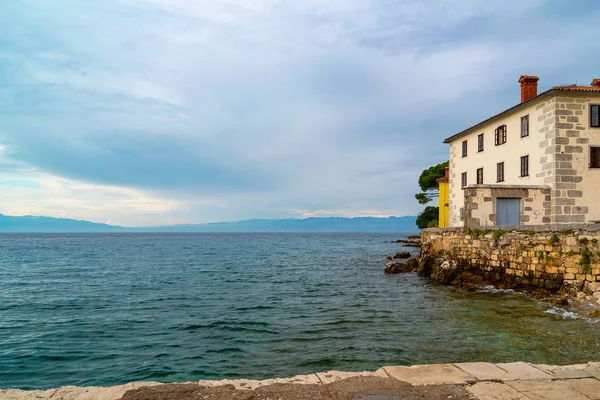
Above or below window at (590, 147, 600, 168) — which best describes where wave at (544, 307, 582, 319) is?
below

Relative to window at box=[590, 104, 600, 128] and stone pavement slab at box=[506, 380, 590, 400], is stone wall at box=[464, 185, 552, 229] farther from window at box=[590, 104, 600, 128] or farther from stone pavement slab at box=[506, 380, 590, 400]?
stone pavement slab at box=[506, 380, 590, 400]

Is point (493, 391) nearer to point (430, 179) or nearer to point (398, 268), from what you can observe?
point (398, 268)

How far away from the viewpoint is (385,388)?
532 cm

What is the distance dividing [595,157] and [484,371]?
72.0ft

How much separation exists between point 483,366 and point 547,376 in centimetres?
83

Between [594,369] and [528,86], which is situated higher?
[528,86]

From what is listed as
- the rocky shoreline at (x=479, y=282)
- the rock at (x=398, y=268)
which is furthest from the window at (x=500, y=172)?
the rock at (x=398, y=268)

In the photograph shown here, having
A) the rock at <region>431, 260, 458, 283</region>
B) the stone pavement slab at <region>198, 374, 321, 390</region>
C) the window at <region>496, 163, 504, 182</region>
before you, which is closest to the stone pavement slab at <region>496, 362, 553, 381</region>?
the stone pavement slab at <region>198, 374, 321, 390</region>

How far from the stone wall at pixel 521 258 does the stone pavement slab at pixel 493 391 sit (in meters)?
13.9

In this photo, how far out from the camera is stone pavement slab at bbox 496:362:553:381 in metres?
5.70

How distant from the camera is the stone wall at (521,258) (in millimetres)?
16828

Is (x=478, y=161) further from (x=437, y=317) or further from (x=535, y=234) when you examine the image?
(x=437, y=317)

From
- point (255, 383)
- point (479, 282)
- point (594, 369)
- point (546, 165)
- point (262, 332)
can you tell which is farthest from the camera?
point (546, 165)

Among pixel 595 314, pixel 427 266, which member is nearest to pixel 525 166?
pixel 427 266
